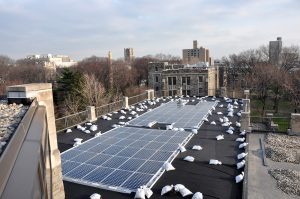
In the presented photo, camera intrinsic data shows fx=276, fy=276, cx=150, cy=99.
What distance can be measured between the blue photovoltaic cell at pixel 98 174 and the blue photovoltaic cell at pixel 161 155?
2.10m

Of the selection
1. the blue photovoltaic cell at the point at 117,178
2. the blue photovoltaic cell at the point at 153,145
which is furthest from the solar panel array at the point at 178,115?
the blue photovoltaic cell at the point at 117,178

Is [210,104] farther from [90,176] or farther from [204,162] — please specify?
[90,176]

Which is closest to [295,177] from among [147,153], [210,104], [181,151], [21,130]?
[181,151]

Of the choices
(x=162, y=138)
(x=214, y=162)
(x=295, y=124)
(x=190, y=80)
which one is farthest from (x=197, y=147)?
(x=190, y=80)

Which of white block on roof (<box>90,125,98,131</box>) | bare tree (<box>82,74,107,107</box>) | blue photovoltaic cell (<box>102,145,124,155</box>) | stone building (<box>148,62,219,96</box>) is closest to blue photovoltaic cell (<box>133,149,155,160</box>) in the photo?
blue photovoltaic cell (<box>102,145,124,155</box>)

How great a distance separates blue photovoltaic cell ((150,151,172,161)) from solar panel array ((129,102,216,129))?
180 inches

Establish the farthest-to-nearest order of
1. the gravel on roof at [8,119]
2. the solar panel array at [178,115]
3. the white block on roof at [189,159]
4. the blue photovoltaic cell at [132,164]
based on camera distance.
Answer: the solar panel array at [178,115], the white block on roof at [189,159], the blue photovoltaic cell at [132,164], the gravel on roof at [8,119]

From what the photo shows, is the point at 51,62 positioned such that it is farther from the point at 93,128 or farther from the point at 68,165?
the point at 68,165

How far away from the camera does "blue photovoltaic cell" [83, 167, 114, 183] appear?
392 inches

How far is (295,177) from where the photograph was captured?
11.4 m

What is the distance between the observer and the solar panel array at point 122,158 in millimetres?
9836

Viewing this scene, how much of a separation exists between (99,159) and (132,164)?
5.13ft

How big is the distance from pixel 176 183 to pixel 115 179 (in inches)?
85.9

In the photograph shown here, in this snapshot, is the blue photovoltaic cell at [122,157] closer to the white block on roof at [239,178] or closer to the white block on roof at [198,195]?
the white block on roof at [198,195]
